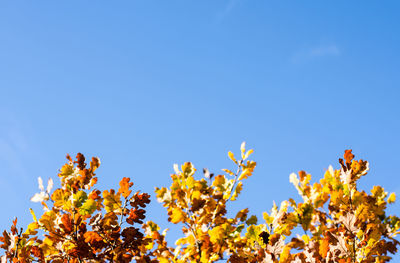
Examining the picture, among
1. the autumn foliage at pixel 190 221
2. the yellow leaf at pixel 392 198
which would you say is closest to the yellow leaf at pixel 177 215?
the autumn foliage at pixel 190 221

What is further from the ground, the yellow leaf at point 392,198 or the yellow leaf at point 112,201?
the yellow leaf at point 392,198

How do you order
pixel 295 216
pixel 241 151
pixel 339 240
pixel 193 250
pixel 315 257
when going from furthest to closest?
pixel 241 151
pixel 193 250
pixel 295 216
pixel 339 240
pixel 315 257

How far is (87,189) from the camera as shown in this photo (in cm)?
316

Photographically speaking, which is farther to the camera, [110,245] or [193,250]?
[193,250]

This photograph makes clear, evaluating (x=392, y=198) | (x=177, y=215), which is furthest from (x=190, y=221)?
(x=392, y=198)

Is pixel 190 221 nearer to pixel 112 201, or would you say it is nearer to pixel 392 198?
pixel 112 201

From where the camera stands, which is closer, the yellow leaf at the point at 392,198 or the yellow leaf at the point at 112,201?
the yellow leaf at the point at 112,201

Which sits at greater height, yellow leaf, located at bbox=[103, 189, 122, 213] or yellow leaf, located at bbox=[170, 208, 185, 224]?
yellow leaf, located at bbox=[103, 189, 122, 213]

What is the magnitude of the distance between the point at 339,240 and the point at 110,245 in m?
1.76

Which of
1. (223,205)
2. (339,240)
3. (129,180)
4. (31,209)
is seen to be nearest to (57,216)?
(31,209)

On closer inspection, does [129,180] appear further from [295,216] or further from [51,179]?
[295,216]

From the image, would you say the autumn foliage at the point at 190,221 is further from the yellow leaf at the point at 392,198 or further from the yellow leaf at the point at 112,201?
the yellow leaf at the point at 392,198

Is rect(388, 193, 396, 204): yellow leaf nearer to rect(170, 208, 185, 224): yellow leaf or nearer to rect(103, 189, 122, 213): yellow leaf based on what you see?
rect(170, 208, 185, 224): yellow leaf

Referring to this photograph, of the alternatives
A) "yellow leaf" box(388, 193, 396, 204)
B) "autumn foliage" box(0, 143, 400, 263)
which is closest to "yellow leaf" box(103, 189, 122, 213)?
"autumn foliage" box(0, 143, 400, 263)
